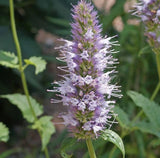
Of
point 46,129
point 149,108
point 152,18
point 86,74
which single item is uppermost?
point 152,18

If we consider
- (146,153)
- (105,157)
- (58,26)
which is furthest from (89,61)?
(58,26)

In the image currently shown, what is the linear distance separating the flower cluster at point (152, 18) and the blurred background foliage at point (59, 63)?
614mm

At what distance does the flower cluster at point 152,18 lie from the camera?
1668 mm

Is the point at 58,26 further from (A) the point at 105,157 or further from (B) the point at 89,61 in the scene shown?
(B) the point at 89,61

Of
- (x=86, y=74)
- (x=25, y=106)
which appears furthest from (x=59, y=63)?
(x=86, y=74)

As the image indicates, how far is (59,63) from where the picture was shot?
3312 millimetres

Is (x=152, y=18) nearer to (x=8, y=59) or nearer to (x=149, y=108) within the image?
(x=149, y=108)

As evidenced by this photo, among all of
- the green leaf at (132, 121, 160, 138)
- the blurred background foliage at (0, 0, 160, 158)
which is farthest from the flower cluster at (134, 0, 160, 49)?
the blurred background foliage at (0, 0, 160, 158)

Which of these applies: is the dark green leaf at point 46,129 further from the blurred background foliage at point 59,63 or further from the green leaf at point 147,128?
the green leaf at point 147,128

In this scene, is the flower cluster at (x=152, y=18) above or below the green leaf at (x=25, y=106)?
above

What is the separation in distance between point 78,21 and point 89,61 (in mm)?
122

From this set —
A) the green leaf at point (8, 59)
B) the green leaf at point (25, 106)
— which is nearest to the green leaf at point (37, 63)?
the green leaf at point (8, 59)

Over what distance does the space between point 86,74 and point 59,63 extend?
2.12 m

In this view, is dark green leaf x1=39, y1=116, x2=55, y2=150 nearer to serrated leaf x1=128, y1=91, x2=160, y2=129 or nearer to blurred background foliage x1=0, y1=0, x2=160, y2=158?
blurred background foliage x1=0, y1=0, x2=160, y2=158
